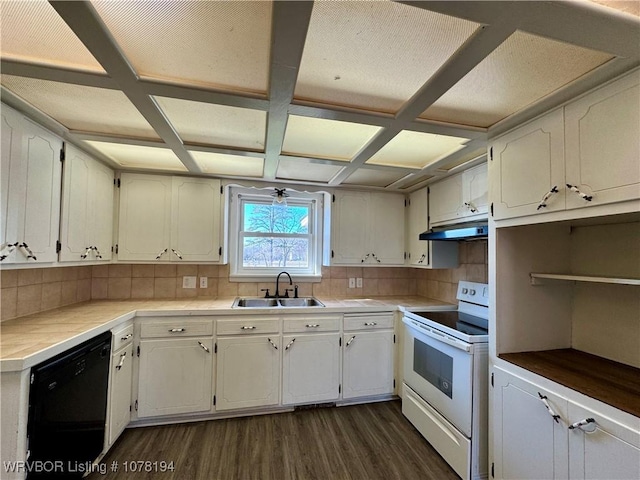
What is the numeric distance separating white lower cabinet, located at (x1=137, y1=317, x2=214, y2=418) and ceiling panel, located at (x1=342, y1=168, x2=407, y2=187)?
1.79m

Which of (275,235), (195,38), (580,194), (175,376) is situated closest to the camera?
(195,38)

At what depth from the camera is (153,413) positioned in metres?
2.15

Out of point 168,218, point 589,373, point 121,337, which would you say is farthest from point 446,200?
point 121,337

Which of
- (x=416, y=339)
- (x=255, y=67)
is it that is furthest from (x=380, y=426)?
(x=255, y=67)

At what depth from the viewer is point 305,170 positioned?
8.07 feet

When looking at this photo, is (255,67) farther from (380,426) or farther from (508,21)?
(380,426)

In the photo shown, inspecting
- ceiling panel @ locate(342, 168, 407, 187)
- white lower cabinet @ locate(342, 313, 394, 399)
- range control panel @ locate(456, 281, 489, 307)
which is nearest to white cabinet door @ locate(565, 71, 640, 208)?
range control panel @ locate(456, 281, 489, 307)

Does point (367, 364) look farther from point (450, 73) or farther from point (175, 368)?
point (450, 73)

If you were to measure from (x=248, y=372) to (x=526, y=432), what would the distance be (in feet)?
6.14

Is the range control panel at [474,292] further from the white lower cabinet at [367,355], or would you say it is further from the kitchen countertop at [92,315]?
the white lower cabinet at [367,355]

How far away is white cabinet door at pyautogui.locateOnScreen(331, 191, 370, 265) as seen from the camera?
2.95 m

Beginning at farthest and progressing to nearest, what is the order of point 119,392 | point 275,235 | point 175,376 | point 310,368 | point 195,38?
point 275,235 → point 310,368 → point 175,376 → point 119,392 → point 195,38

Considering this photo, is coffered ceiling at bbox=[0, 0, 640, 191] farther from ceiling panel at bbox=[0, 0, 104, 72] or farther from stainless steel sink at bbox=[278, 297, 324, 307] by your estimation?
stainless steel sink at bbox=[278, 297, 324, 307]

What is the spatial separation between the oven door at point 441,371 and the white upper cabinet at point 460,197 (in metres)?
0.95
